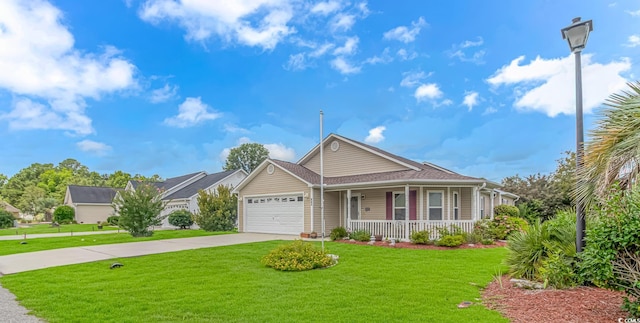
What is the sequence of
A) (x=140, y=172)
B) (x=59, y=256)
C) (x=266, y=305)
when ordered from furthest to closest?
1. (x=140, y=172)
2. (x=59, y=256)
3. (x=266, y=305)

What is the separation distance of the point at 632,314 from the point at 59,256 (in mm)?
15152

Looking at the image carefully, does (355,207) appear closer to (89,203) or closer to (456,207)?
(456,207)

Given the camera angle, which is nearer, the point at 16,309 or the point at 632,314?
the point at 632,314

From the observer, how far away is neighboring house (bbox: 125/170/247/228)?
2900 cm

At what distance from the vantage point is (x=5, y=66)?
16188mm

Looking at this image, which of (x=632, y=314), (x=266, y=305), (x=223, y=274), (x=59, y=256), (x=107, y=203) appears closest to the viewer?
(x=632, y=314)

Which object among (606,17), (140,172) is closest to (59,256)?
(606,17)

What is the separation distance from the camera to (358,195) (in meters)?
17.7

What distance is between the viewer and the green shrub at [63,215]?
122 ft

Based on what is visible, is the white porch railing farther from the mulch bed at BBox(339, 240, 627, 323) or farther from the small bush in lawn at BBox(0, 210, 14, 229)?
the small bush in lawn at BBox(0, 210, 14, 229)

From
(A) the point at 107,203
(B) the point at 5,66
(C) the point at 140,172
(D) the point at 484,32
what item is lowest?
(A) the point at 107,203

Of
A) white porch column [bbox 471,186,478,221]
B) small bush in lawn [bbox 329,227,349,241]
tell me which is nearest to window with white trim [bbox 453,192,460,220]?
white porch column [bbox 471,186,478,221]

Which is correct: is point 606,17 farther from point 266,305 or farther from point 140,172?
point 140,172

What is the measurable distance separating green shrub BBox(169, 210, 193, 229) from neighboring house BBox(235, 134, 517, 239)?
804 centimetres
